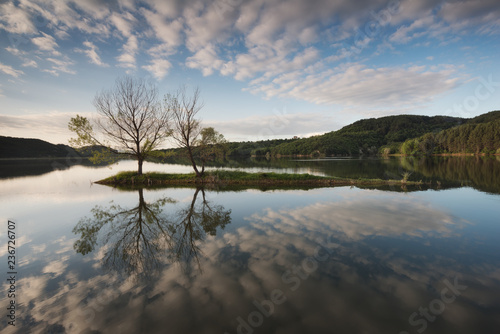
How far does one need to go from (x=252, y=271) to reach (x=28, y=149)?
20506 cm

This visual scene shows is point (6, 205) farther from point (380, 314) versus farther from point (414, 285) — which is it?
point (414, 285)

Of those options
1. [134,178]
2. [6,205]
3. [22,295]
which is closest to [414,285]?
[22,295]

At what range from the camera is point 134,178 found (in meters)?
29.3

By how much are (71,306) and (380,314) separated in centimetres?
799

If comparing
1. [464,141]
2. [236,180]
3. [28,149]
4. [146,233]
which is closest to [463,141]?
[464,141]

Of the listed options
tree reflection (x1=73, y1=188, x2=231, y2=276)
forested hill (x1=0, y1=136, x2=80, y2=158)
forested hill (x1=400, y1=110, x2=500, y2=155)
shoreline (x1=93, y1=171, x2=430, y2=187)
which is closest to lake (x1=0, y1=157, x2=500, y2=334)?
tree reflection (x1=73, y1=188, x2=231, y2=276)

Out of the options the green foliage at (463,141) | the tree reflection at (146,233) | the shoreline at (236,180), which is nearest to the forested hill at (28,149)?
the shoreline at (236,180)

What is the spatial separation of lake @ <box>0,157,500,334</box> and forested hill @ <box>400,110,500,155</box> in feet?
485

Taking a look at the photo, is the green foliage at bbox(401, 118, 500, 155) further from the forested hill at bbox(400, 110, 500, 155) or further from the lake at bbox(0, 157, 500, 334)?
the lake at bbox(0, 157, 500, 334)

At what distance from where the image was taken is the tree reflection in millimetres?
8182

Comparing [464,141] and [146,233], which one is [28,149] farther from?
[464,141]

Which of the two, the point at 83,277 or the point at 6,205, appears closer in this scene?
the point at 83,277

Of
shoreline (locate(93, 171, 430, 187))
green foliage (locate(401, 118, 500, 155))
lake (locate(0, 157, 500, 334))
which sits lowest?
lake (locate(0, 157, 500, 334))

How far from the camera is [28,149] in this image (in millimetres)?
145000
